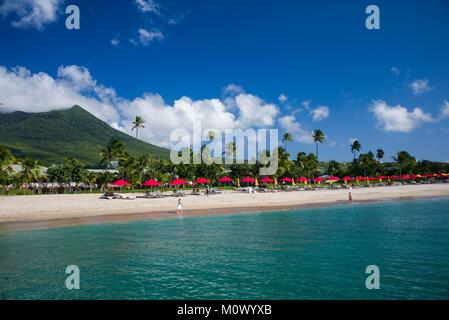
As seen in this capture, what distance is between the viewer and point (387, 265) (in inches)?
542

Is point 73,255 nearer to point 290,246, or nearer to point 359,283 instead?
point 290,246

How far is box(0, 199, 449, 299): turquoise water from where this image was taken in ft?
36.7

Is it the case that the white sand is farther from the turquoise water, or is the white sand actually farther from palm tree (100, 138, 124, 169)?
palm tree (100, 138, 124, 169)

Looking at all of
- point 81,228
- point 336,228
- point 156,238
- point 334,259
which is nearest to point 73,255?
point 156,238

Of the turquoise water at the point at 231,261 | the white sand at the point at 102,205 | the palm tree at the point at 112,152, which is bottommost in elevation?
the turquoise water at the point at 231,261

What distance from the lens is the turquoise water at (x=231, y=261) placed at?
11172mm

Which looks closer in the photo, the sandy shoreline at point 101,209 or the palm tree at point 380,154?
the sandy shoreline at point 101,209

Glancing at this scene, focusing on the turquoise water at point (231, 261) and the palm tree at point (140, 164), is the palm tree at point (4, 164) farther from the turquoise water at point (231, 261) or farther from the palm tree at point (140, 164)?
the turquoise water at point (231, 261)

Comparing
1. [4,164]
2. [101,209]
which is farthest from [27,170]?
[101,209]

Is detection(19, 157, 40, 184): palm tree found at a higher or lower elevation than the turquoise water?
higher

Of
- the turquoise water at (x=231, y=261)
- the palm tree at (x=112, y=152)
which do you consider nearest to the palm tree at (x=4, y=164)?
the palm tree at (x=112, y=152)

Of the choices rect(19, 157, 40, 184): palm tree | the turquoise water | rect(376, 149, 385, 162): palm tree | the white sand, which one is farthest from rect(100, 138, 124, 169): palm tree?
rect(376, 149, 385, 162): palm tree
